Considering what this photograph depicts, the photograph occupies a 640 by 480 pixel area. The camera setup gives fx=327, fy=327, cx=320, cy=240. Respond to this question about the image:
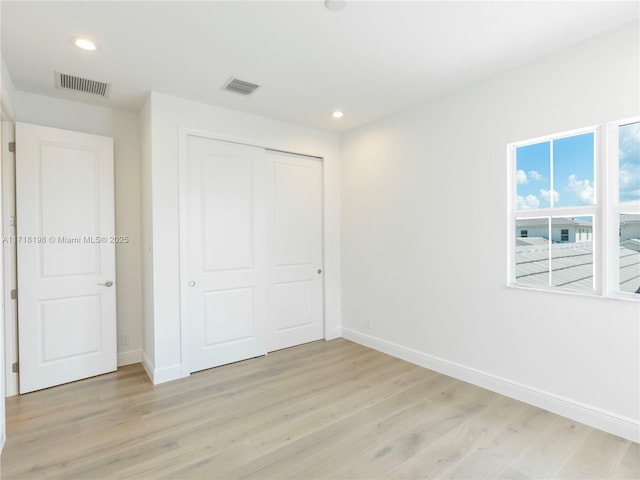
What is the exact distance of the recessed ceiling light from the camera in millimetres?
2283

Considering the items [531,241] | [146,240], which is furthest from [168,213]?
[531,241]

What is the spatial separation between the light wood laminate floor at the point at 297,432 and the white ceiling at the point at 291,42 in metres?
2.75

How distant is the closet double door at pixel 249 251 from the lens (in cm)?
340

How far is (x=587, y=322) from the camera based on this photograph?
7.75 ft

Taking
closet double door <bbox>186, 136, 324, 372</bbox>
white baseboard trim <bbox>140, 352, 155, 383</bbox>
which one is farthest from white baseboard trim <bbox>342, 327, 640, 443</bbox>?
white baseboard trim <bbox>140, 352, 155, 383</bbox>

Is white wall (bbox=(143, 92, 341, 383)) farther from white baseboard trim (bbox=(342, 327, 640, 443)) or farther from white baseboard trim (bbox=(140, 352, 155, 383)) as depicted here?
white baseboard trim (bbox=(342, 327, 640, 443))

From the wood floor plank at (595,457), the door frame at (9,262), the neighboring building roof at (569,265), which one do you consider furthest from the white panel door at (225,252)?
the wood floor plank at (595,457)

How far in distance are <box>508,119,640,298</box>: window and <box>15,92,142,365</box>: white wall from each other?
12.3ft

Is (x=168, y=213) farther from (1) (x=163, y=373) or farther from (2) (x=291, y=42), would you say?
(2) (x=291, y=42)

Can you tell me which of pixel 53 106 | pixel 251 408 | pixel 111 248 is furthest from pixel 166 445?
pixel 53 106

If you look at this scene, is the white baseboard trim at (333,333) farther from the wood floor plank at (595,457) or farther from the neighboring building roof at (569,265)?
the wood floor plank at (595,457)

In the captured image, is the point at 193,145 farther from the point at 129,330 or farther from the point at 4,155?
the point at 129,330

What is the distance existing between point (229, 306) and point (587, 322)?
3.18m

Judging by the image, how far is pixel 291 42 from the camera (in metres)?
2.35
